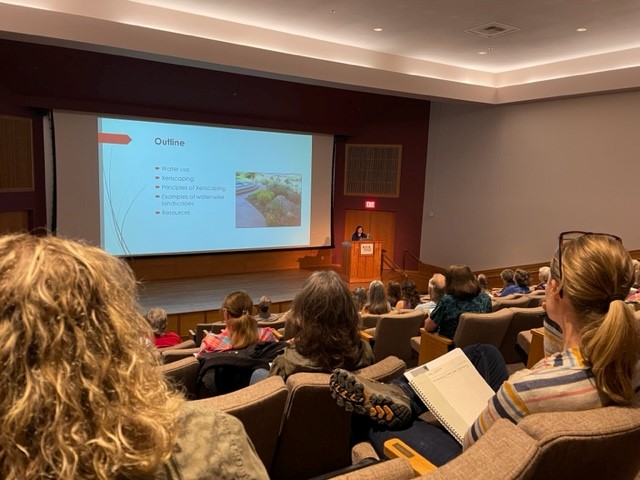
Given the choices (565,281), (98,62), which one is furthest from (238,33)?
(565,281)

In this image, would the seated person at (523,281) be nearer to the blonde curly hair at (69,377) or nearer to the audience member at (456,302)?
the audience member at (456,302)

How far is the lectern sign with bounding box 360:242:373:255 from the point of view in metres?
9.66

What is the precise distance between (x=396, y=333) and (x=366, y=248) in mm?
5806

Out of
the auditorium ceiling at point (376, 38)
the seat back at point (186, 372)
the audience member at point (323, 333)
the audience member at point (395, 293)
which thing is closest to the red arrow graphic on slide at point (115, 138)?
the auditorium ceiling at point (376, 38)

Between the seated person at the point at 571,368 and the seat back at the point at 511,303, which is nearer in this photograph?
the seated person at the point at 571,368

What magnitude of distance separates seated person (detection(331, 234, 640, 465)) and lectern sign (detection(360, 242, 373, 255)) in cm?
793

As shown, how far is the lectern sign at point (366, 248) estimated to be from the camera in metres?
9.66

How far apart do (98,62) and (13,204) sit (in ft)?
8.36

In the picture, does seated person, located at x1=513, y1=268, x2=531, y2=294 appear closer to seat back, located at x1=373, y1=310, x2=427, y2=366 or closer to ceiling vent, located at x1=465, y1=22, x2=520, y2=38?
seat back, located at x1=373, y1=310, x2=427, y2=366

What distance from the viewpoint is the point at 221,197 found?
366 inches

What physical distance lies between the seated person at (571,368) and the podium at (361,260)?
7793mm

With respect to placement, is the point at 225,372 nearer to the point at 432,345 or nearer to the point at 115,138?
the point at 432,345

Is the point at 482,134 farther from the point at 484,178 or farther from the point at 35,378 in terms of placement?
the point at 35,378

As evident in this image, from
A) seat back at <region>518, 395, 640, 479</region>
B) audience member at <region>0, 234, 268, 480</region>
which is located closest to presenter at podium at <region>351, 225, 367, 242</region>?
seat back at <region>518, 395, 640, 479</region>
